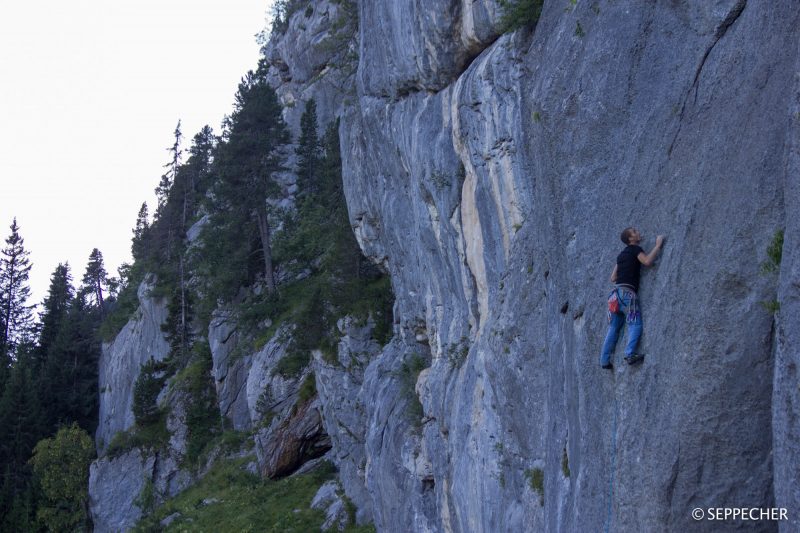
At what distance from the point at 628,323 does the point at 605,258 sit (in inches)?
51.7

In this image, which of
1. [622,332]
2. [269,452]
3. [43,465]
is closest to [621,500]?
[622,332]

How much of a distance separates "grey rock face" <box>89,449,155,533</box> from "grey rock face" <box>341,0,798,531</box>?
80.6 ft

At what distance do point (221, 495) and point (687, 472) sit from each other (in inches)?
1069

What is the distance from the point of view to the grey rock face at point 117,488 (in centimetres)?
3853

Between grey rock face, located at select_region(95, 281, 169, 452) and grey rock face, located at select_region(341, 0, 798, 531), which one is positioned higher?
grey rock face, located at select_region(95, 281, 169, 452)

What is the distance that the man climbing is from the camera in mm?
8320

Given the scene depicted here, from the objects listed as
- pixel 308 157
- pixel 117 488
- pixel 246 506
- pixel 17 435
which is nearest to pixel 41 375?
pixel 17 435

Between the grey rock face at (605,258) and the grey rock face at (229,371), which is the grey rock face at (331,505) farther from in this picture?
the grey rock face at (229,371)

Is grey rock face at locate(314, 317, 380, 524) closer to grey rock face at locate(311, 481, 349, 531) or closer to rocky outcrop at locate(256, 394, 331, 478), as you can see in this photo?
grey rock face at locate(311, 481, 349, 531)

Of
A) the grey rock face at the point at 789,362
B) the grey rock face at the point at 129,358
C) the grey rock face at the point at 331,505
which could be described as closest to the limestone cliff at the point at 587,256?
the grey rock face at the point at 789,362

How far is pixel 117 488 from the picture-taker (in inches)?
1564

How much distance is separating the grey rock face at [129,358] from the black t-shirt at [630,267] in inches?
1644

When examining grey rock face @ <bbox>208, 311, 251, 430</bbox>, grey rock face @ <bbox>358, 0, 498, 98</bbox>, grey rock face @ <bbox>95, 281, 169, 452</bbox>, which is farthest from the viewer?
grey rock face @ <bbox>95, 281, 169, 452</bbox>

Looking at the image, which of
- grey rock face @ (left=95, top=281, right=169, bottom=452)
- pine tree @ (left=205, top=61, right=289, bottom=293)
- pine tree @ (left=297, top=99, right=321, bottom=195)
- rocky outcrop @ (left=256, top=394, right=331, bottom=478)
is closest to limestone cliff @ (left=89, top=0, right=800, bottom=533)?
rocky outcrop @ (left=256, top=394, right=331, bottom=478)
